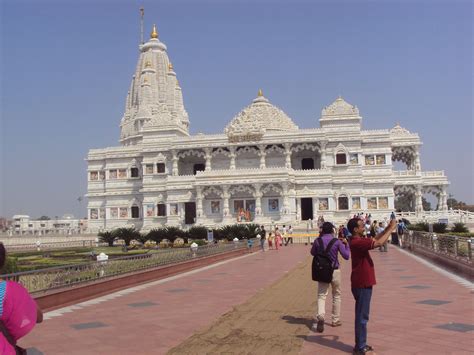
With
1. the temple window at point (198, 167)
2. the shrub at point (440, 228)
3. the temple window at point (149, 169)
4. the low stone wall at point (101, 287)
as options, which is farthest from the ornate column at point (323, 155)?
the low stone wall at point (101, 287)

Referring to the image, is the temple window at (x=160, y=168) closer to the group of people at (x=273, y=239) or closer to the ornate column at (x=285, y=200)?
the ornate column at (x=285, y=200)

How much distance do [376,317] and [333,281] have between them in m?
1.27

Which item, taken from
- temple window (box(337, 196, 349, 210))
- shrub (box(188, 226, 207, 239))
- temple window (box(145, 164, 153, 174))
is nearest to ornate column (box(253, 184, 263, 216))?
temple window (box(337, 196, 349, 210))

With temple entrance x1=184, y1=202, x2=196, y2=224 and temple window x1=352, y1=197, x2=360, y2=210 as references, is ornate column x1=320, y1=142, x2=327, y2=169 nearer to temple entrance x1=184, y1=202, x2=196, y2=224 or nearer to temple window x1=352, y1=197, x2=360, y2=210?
temple window x1=352, y1=197, x2=360, y2=210

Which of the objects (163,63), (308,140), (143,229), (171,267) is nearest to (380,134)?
(308,140)

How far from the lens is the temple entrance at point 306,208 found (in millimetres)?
58750

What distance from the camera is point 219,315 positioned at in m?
10.2

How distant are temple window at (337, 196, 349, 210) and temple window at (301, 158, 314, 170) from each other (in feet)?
23.8

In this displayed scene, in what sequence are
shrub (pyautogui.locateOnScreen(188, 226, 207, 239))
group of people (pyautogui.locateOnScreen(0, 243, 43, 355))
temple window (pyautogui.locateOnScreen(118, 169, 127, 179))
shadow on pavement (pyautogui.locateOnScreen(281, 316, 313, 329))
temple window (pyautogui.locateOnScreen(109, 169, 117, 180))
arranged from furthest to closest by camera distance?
temple window (pyautogui.locateOnScreen(109, 169, 117, 180)), temple window (pyautogui.locateOnScreen(118, 169, 127, 179)), shrub (pyautogui.locateOnScreen(188, 226, 207, 239)), shadow on pavement (pyautogui.locateOnScreen(281, 316, 313, 329)), group of people (pyautogui.locateOnScreen(0, 243, 43, 355))

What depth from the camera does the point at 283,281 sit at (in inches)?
610

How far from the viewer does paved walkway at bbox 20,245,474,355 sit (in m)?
7.64

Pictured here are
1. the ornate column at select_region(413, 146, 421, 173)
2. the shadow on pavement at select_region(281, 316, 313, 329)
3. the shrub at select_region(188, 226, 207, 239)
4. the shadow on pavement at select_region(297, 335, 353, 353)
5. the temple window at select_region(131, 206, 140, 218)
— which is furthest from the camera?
the temple window at select_region(131, 206, 140, 218)

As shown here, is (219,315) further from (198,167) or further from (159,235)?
(198,167)

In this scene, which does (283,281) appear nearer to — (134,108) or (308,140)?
(308,140)
